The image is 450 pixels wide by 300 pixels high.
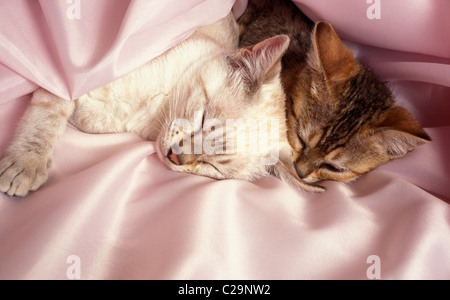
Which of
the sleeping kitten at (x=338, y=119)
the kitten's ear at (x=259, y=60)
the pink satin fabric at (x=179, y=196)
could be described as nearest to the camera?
the pink satin fabric at (x=179, y=196)

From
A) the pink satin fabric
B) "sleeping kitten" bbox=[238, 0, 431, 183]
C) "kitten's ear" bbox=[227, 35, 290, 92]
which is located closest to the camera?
the pink satin fabric

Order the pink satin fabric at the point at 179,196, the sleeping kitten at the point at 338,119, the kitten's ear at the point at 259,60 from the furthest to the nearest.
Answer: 1. the sleeping kitten at the point at 338,119
2. the kitten's ear at the point at 259,60
3. the pink satin fabric at the point at 179,196

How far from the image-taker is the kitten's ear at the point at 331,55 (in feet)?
4.10

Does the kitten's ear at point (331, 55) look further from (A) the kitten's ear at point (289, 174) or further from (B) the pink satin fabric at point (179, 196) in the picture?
(A) the kitten's ear at point (289, 174)

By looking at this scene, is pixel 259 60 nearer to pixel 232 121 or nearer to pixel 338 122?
pixel 232 121

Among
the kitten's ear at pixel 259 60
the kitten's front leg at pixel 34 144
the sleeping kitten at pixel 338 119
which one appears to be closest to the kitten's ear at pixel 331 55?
the sleeping kitten at pixel 338 119

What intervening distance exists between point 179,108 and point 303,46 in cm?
60

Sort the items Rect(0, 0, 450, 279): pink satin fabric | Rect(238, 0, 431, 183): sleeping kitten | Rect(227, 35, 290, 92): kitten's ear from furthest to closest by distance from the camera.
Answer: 1. Rect(238, 0, 431, 183): sleeping kitten
2. Rect(227, 35, 290, 92): kitten's ear
3. Rect(0, 0, 450, 279): pink satin fabric

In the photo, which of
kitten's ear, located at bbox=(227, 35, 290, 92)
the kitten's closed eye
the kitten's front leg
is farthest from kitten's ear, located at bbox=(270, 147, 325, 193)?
the kitten's front leg

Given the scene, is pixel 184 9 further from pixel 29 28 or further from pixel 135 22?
pixel 29 28

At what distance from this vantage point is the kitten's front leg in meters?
1.05

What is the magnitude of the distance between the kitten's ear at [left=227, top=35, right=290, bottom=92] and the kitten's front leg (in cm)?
56

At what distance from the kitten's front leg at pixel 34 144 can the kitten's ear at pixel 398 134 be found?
101cm

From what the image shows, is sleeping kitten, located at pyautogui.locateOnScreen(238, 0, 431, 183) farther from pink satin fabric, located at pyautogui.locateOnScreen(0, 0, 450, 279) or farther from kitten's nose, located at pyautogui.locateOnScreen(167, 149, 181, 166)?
kitten's nose, located at pyautogui.locateOnScreen(167, 149, 181, 166)
